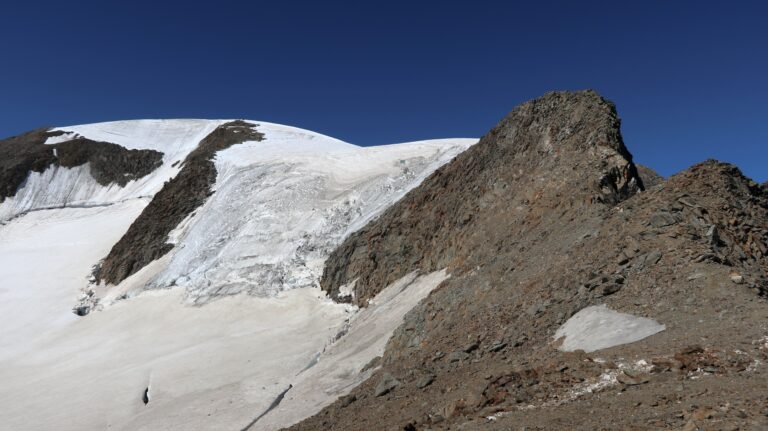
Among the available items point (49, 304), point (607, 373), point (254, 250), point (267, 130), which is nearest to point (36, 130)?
point (267, 130)

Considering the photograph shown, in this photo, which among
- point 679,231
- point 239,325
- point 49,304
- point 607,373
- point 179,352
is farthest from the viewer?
point 49,304

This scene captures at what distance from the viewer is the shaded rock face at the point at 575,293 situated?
269 inches

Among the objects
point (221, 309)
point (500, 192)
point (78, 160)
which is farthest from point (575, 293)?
point (78, 160)

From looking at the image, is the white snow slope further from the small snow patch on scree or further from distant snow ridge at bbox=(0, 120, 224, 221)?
the small snow patch on scree

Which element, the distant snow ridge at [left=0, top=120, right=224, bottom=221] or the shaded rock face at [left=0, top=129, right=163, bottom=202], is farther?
the shaded rock face at [left=0, top=129, right=163, bottom=202]

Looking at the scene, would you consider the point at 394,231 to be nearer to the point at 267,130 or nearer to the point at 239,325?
the point at 239,325

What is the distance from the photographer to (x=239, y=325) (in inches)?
888

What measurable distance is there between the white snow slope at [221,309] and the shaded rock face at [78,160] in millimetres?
9337

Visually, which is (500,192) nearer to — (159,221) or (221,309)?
(221,309)

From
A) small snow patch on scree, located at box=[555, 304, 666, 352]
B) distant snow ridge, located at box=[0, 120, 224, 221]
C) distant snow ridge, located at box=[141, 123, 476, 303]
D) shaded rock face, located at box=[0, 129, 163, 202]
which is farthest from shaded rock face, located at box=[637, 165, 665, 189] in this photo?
shaded rock face, located at box=[0, 129, 163, 202]

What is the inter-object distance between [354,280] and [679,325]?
50.4 feet

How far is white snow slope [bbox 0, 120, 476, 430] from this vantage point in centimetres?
1653

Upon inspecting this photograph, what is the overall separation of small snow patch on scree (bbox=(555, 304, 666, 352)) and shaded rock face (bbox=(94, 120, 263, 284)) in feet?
89.3

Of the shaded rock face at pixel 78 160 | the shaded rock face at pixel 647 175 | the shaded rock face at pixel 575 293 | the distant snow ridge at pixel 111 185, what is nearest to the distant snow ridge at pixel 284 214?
the shaded rock face at pixel 575 293
